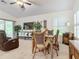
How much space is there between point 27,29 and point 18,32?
1.04 metres

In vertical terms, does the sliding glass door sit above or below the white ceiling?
below

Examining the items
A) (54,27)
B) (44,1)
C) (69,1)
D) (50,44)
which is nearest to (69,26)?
(54,27)

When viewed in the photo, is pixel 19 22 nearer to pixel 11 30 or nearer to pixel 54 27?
pixel 11 30

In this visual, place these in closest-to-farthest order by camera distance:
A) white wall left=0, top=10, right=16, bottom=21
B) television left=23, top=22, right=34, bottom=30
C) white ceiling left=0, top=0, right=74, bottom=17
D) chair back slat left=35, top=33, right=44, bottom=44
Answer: chair back slat left=35, top=33, right=44, bottom=44
white ceiling left=0, top=0, right=74, bottom=17
white wall left=0, top=10, right=16, bottom=21
television left=23, top=22, right=34, bottom=30

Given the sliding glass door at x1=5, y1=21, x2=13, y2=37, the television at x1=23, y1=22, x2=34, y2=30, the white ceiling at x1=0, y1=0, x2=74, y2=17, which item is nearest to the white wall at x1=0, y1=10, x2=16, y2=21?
the sliding glass door at x1=5, y1=21, x2=13, y2=37

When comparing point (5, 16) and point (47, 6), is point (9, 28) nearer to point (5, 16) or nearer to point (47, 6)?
point (5, 16)

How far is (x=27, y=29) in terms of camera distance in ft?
35.7

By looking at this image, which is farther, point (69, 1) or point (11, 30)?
point (11, 30)

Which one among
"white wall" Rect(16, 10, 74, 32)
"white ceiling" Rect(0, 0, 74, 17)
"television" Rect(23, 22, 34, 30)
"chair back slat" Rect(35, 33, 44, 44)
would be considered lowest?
"chair back slat" Rect(35, 33, 44, 44)

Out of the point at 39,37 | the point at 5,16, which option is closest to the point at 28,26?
the point at 5,16

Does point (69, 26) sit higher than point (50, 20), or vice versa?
point (50, 20)

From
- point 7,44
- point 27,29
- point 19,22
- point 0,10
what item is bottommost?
point 7,44

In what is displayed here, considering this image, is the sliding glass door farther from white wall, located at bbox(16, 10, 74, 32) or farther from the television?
the television

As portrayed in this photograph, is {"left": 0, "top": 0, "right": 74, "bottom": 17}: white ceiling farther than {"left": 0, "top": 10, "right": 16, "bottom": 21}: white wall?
No
